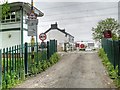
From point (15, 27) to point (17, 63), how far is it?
22407 mm

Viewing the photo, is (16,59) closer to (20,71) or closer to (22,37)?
(20,71)

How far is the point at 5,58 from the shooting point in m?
10.9

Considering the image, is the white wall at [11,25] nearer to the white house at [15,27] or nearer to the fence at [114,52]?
the white house at [15,27]

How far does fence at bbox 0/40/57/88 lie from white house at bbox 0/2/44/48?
56.9ft

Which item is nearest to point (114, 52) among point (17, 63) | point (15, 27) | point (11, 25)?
point (17, 63)

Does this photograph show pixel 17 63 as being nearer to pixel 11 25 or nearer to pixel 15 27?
pixel 15 27

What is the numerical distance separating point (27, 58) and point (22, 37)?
19.8 meters

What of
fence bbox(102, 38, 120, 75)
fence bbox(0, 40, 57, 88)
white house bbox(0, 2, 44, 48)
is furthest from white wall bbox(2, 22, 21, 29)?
fence bbox(102, 38, 120, 75)

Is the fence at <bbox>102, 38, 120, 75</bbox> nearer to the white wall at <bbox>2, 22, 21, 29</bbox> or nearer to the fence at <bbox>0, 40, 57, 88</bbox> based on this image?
the fence at <bbox>0, 40, 57, 88</bbox>

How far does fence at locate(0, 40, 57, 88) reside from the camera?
10570mm

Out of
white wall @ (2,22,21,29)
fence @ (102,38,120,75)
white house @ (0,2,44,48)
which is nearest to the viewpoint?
fence @ (102,38,120,75)

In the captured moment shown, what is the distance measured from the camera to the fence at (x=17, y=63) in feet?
34.7

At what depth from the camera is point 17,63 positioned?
1217cm

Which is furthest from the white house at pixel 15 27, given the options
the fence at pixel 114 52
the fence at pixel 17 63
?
the fence at pixel 114 52
